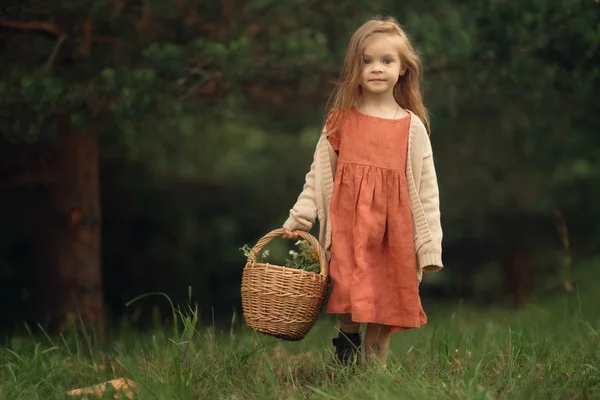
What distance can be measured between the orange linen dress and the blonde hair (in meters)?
0.10

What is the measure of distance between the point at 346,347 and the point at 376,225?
580mm

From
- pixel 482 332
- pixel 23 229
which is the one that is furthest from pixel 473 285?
pixel 23 229

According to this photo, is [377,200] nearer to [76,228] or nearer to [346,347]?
[346,347]

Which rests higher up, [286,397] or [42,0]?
[42,0]

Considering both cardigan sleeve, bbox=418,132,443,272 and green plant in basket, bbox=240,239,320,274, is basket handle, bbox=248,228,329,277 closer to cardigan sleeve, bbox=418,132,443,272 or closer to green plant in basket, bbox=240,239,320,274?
green plant in basket, bbox=240,239,320,274

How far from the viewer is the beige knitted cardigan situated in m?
3.71

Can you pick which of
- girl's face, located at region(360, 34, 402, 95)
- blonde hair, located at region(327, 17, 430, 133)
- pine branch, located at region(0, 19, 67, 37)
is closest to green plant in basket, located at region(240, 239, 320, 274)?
blonde hair, located at region(327, 17, 430, 133)

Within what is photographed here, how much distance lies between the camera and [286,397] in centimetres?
348

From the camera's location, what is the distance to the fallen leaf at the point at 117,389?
355 cm

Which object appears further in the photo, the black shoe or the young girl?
the black shoe

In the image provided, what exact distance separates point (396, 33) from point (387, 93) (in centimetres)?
26

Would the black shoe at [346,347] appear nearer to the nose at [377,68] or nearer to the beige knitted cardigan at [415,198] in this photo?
the beige knitted cardigan at [415,198]

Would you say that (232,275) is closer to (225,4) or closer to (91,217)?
(91,217)

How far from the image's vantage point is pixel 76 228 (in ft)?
20.7
